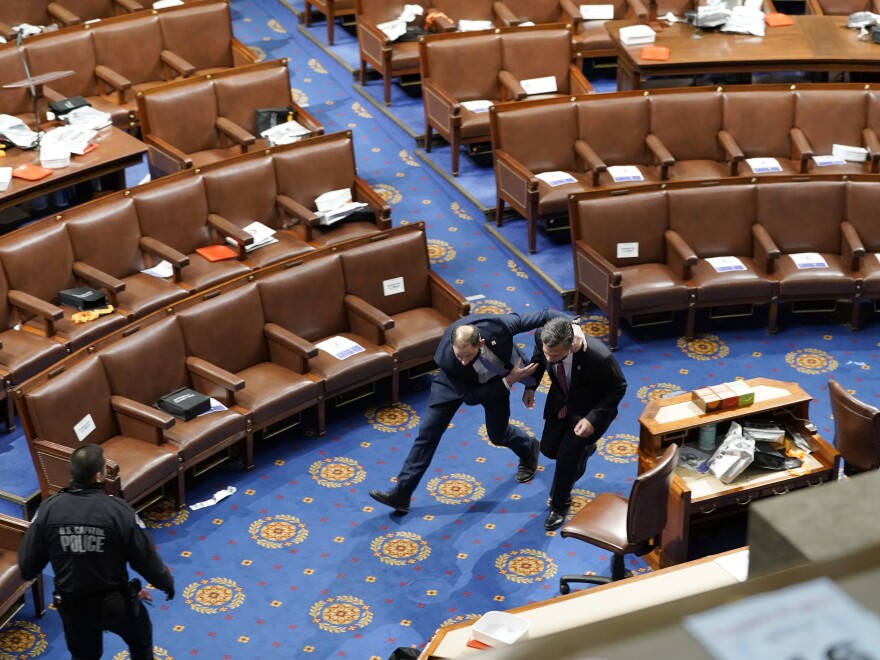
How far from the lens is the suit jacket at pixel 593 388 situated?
19.6 feet

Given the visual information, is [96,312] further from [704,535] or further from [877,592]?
[877,592]

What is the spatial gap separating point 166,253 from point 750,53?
4958 mm

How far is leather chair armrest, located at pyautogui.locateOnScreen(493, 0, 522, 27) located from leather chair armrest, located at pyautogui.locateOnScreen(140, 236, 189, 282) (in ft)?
13.7

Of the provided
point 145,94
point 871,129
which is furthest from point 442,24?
point 871,129

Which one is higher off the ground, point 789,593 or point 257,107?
point 789,593

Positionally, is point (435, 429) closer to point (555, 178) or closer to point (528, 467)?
point (528, 467)

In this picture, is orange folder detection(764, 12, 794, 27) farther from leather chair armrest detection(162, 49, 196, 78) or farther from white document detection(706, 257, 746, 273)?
leather chair armrest detection(162, 49, 196, 78)

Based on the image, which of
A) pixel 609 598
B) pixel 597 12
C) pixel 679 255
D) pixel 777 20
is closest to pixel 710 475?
pixel 609 598

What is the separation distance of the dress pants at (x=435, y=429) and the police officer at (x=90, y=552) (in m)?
1.66

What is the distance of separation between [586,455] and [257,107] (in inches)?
169

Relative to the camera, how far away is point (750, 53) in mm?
9875

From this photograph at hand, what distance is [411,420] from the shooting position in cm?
741

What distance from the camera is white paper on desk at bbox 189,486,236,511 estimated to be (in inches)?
264

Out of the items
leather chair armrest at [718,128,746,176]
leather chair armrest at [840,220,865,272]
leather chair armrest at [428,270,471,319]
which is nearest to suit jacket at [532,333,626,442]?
leather chair armrest at [428,270,471,319]
